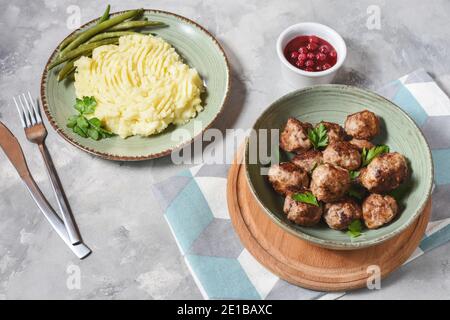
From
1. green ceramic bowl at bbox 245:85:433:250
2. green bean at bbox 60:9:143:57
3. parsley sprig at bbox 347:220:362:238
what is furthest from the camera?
green bean at bbox 60:9:143:57

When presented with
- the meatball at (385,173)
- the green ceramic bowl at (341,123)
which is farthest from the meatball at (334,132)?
the meatball at (385,173)

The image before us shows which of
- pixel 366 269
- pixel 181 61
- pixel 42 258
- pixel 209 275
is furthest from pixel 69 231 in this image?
pixel 366 269

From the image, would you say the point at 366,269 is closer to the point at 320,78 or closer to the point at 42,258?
the point at 320,78

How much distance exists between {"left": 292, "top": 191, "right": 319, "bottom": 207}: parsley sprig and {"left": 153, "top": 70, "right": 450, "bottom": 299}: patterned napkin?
480 mm

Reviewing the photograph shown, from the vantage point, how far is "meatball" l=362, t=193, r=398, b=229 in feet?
9.03

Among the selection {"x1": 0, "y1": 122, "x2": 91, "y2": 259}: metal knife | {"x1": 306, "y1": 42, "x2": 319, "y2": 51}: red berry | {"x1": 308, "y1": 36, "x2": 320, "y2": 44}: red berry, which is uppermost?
{"x1": 308, "y1": 36, "x2": 320, "y2": 44}: red berry

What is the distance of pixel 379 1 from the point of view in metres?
4.20

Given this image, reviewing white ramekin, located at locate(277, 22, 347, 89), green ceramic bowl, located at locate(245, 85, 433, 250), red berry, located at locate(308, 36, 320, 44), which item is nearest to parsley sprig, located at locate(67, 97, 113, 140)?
green ceramic bowl, located at locate(245, 85, 433, 250)

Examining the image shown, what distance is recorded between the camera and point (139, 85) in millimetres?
3545

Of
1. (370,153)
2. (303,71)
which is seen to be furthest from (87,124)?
(370,153)

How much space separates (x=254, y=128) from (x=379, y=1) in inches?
77.1

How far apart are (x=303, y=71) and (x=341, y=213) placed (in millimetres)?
1137

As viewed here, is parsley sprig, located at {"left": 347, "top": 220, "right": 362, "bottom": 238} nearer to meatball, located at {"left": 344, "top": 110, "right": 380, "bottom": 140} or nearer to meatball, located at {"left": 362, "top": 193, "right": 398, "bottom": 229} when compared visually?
meatball, located at {"left": 362, "top": 193, "right": 398, "bottom": 229}

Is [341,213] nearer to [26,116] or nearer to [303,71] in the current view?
[303,71]
